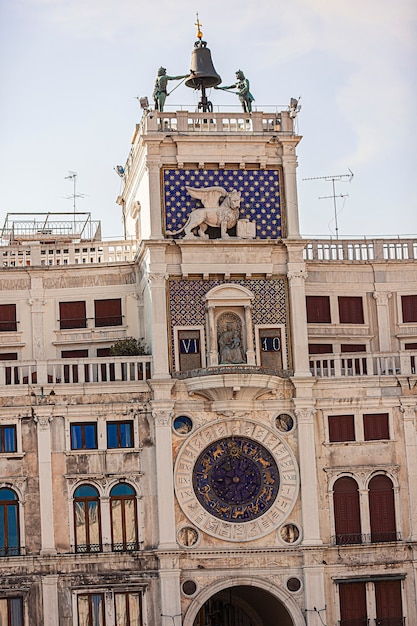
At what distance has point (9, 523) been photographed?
47438mm

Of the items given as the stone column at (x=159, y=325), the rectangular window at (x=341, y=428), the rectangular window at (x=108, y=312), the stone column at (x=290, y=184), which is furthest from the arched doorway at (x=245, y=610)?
the stone column at (x=290, y=184)

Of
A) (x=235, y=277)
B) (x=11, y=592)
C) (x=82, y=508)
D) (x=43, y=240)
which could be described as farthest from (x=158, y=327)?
(x=43, y=240)

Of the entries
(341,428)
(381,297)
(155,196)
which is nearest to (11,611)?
(341,428)

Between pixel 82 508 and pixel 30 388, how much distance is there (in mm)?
4228

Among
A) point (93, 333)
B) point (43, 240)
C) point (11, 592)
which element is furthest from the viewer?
point (43, 240)

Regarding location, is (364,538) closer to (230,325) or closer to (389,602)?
(389,602)

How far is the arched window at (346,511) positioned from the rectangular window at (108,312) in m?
9.52

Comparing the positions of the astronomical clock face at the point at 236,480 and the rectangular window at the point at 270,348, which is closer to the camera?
the astronomical clock face at the point at 236,480

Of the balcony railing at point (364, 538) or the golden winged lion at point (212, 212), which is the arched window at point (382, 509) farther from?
the golden winged lion at point (212, 212)

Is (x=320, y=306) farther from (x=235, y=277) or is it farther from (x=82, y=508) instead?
(x=82, y=508)

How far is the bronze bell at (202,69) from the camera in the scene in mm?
52656

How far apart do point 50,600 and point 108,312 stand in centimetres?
1034

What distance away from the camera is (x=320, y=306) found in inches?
2061

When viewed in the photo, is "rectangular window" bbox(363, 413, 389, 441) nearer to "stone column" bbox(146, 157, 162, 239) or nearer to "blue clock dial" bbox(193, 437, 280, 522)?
"blue clock dial" bbox(193, 437, 280, 522)
